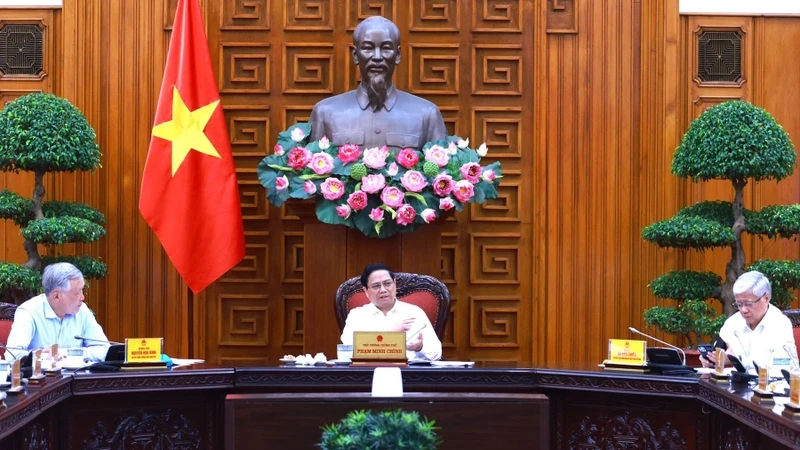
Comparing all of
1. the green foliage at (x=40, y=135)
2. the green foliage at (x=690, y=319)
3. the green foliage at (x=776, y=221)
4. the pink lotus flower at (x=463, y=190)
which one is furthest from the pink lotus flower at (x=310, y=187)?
the green foliage at (x=776, y=221)

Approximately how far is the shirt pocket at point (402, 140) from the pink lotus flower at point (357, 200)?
1.67 feet

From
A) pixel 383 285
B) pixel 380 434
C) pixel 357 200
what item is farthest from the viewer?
pixel 357 200

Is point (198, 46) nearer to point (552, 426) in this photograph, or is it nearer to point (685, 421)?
point (552, 426)

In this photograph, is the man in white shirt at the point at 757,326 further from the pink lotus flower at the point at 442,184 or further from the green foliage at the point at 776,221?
the pink lotus flower at the point at 442,184

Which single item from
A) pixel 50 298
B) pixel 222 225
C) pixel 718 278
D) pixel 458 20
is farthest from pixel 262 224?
pixel 718 278

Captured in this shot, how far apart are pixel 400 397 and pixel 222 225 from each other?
2.74 m

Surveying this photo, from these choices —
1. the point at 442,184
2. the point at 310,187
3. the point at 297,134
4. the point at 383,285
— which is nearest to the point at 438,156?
the point at 442,184

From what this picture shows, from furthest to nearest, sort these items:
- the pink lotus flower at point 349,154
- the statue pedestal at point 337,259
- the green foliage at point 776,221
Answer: the statue pedestal at point 337,259
the green foliage at point 776,221
the pink lotus flower at point 349,154

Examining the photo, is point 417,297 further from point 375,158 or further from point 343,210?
point 375,158

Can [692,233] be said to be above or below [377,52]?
below

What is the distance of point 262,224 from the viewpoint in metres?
6.52

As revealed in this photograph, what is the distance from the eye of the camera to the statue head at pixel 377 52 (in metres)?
5.66

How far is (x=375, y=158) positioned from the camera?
211 inches

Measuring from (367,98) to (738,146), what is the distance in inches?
73.8
